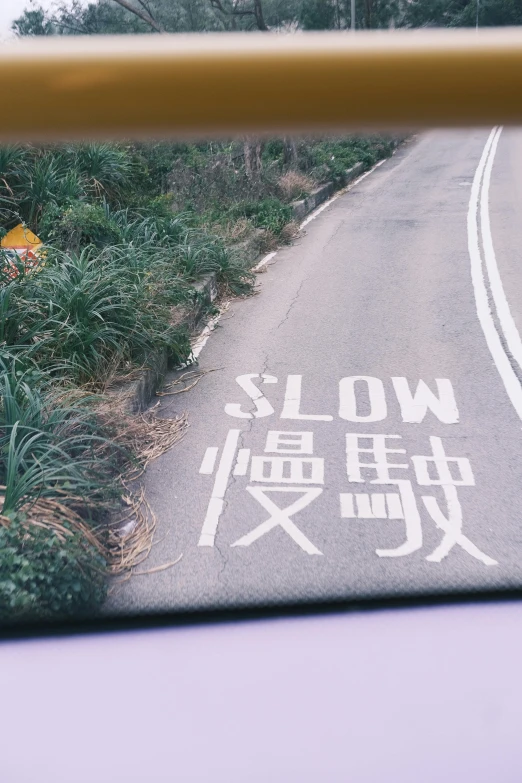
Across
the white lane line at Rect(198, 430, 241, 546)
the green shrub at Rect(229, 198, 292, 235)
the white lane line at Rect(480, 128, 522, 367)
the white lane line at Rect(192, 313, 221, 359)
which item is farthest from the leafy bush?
the white lane line at Rect(198, 430, 241, 546)

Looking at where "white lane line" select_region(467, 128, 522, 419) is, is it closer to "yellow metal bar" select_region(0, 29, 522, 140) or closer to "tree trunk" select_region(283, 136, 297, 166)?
"yellow metal bar" select_region(0, 29, 522, 140)

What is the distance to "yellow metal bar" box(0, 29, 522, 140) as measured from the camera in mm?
619

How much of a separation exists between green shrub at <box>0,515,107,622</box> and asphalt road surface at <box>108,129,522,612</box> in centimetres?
18

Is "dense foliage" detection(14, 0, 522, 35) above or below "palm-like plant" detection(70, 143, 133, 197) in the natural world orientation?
above

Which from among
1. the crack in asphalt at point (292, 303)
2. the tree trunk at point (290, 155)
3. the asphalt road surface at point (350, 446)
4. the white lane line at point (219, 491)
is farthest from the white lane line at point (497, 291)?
the tree trunk at point (290, 155)

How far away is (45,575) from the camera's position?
9.62 feet

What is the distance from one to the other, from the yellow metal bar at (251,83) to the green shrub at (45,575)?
2.39 metres

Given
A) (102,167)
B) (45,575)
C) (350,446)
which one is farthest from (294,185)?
(45,575)

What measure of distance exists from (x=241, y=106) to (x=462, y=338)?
697 centimetres

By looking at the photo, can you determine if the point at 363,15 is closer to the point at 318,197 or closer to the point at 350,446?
the point at 350,446

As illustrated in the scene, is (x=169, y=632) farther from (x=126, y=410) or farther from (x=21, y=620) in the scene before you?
(x=126, y=410)

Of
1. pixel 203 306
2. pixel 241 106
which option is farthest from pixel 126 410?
pixel 241 106

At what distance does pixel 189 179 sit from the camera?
11961mm

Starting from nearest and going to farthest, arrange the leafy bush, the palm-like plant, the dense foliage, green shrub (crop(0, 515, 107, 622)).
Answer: the dense foliage < green shrub (crop(0, 515, 107, 622)) < the palm-like plant < the leafy bush
